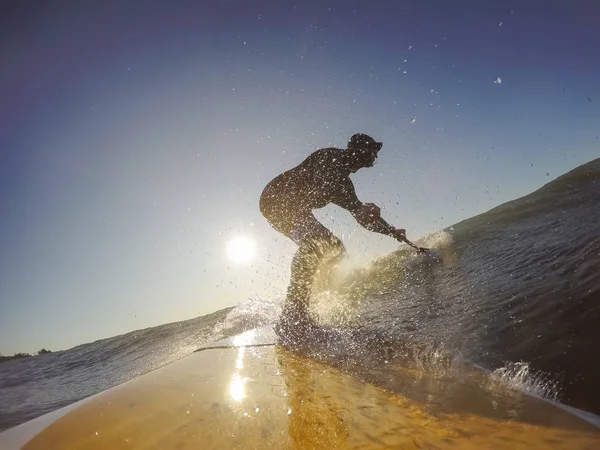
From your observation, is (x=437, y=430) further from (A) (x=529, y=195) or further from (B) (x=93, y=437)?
(A) (x=529, y=195)

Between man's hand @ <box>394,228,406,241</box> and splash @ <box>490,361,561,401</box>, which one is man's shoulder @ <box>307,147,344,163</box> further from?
splash @ <box>490,361,561,401</box>

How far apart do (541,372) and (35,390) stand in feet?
20.4

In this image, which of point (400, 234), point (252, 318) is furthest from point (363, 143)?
point (252, 318)

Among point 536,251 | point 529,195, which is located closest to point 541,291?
point 536,251

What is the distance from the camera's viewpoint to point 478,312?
10.1 ft

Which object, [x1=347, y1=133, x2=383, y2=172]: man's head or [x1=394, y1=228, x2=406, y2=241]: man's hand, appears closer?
[x1=347, y1=133, x2=383, y2=172]: man's head

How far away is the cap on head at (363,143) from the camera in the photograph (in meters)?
4.59

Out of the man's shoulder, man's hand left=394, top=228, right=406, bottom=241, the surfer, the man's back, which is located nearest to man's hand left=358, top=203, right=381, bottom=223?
the surfer

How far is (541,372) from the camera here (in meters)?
1.98

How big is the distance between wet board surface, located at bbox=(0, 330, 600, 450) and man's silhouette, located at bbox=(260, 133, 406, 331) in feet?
6.53

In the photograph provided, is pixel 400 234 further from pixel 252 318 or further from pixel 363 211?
pixel 252 318

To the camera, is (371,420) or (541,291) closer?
(371,420)

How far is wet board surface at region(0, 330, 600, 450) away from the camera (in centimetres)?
135

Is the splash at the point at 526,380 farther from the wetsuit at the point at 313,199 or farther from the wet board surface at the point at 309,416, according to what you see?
the wetsuit at the point at 313,199
